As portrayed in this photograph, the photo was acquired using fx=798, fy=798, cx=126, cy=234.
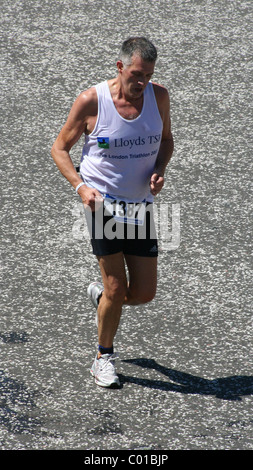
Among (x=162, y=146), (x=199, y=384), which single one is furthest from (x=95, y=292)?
(x=162, y=146)

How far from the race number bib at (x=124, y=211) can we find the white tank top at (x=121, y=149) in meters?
0.04

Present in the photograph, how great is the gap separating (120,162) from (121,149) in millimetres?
84

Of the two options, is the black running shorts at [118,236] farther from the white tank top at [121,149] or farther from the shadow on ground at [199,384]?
the shadow on ground at [199,384]

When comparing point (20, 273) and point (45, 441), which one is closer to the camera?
point (45, 441)

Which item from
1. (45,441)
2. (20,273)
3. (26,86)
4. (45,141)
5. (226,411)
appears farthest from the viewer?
(26,86)

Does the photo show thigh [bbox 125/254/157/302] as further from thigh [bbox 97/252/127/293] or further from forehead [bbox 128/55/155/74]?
forehead [bbox 128/55/155/74]

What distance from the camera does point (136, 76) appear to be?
4754mm

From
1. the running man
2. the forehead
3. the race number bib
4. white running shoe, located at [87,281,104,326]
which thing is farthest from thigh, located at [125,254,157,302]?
the forehead

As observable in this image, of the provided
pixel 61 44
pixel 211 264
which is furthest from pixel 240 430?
pixel 61 44

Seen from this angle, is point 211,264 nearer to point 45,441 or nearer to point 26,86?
point 45,441

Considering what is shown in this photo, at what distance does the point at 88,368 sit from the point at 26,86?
4.62 meters

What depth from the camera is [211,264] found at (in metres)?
6.56

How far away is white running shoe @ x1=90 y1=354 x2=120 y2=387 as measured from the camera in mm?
5152

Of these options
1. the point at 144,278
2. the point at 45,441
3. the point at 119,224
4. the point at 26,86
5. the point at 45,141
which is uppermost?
the point at 26,86
